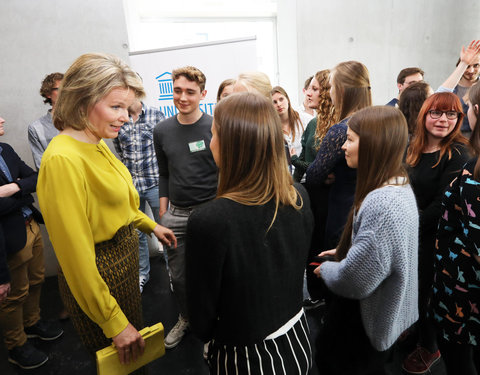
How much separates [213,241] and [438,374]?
1.90m

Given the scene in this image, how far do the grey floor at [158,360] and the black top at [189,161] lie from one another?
1029 millimetres

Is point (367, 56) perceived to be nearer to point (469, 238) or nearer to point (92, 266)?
point (469, 238)

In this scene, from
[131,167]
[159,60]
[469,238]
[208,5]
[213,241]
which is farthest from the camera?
[208,5]

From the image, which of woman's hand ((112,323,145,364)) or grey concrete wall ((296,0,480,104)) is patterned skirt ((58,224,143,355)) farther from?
grey concrete wall ((296,0,480,104))

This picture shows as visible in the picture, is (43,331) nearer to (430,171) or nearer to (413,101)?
(430,171)

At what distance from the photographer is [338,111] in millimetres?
1830

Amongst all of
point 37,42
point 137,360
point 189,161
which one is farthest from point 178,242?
point 37,42

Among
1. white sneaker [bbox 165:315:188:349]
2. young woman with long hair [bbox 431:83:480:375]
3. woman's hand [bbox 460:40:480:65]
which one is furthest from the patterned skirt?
woman's hand [bbox 460:40:480:65]

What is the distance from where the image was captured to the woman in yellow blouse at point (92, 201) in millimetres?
978

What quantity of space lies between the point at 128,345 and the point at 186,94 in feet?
4.86

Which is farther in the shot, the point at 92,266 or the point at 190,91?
the point at 190,91

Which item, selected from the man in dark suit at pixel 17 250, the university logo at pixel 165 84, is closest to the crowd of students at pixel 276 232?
the man in dark suit at pixel 17 250

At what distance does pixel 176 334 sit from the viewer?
7.16 feet

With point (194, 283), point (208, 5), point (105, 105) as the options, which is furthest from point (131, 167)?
point (208, 5)
